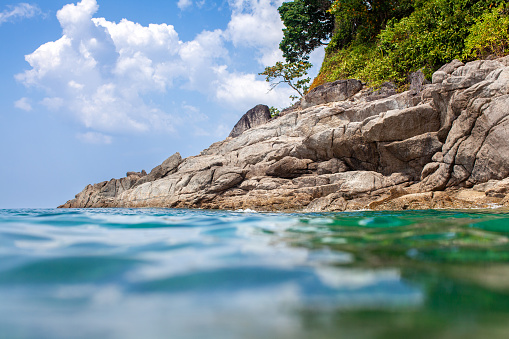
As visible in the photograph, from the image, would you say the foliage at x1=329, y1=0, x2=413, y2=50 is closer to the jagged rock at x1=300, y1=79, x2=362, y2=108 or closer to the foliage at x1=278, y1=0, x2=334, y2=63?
the foliage at x1=278, y1=0, x2=334, y2=63

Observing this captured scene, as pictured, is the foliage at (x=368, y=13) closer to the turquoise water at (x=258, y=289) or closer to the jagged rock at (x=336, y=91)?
the jagged rock at (x=336, y=91)

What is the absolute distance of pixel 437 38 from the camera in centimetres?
1481

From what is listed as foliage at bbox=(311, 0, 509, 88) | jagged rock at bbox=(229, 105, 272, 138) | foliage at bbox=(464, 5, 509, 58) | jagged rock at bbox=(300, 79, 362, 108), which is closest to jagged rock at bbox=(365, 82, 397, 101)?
foliage at bbox=(311, 0, 509, 88)

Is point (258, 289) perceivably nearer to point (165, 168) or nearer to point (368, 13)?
point (165, 168)

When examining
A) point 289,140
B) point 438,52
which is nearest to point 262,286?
point 289,140

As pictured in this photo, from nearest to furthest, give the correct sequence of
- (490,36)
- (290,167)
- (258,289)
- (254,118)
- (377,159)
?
(258,289) < (377,159) < (490,36) < (290,167) < (254,118)

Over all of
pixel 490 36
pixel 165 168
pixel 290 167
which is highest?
pixel 490 36

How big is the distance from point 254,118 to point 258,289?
86.2ft

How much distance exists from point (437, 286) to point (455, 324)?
393 millimetres

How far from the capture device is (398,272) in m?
1.68

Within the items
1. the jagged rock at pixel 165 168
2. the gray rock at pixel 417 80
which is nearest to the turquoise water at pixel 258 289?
the gray rock at pixel 417 80

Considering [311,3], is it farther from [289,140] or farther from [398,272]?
[398,272]

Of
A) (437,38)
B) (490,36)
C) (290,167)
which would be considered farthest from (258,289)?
(437,38)

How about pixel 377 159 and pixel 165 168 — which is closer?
pixel 377 159
